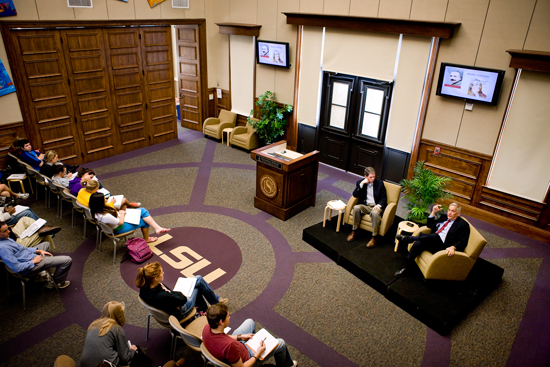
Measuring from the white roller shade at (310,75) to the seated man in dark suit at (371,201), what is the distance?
3597mm

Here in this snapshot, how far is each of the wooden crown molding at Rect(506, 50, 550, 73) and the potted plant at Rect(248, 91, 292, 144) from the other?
490 cm

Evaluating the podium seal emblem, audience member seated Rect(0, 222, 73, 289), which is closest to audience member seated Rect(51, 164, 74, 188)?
audience member seated Rect(0, 222, 73, 289)

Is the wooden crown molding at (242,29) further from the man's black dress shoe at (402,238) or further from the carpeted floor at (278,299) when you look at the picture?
the man's black dress shoe at (402,238)

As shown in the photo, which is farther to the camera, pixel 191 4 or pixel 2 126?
pixel 191 4

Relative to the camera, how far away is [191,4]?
994cm

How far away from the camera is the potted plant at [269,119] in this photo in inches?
375

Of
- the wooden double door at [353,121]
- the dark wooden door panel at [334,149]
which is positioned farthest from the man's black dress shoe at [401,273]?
the dark wooden door panel at [334,149]

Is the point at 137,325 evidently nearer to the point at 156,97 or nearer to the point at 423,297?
the point at 423,297

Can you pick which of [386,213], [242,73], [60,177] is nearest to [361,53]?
[242,73]

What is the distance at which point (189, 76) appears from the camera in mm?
11109

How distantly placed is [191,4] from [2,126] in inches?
215

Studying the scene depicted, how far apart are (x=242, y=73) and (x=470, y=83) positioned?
6.02 meters

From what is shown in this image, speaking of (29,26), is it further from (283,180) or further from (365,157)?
(365,157)

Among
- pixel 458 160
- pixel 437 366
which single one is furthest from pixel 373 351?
pixel 458 160
